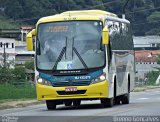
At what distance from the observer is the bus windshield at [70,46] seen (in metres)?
25.1

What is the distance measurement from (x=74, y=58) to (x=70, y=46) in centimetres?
50

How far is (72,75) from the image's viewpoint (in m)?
25.0

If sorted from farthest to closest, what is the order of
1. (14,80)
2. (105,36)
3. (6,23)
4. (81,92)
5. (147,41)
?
(147,41) → (6,23) → (14,80) → (81,92) → (105,36)

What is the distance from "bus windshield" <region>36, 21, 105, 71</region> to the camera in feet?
82.4

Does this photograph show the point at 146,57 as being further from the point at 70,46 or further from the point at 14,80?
the point at 70,46

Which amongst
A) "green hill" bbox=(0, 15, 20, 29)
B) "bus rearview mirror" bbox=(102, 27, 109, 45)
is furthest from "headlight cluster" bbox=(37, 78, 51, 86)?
"green hill" bbox=(0, 15, 20, 29)

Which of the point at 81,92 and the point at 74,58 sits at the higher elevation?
the point at 74,58

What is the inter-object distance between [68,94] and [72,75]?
74cm

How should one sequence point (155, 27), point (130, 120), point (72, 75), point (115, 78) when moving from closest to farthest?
point (130, 120)
point (72, 75)
point (115, 78)
point (155, 27)

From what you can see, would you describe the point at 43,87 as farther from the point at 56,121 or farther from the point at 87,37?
the point at 56,121

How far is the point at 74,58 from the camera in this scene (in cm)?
2511

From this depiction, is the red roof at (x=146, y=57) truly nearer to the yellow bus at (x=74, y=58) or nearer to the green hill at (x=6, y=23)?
the green hill at (x=6, y=23)

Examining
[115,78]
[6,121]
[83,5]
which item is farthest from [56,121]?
[83,5]

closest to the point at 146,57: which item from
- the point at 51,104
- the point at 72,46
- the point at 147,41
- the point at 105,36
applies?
the point at 147,41
